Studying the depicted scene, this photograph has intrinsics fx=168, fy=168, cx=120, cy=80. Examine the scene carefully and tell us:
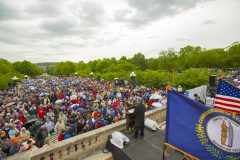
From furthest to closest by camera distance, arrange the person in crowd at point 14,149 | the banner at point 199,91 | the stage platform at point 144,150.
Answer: the banner at point 199,91
the person in crowd at point 14,149
the stage platform at point 144,150

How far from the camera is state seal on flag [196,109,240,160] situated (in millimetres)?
3115

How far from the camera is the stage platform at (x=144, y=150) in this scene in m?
5.34

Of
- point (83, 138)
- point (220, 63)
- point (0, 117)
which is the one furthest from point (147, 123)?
point (220, 63)

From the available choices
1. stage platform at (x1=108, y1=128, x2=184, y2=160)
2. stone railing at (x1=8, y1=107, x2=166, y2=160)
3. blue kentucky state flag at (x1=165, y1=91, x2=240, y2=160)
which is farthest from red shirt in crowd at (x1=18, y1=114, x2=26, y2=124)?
blue kentucky state flag at (x1=165, y1=91, x2=240, y2=160)

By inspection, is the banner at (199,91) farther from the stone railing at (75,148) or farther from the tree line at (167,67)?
the tree line at (167,67)

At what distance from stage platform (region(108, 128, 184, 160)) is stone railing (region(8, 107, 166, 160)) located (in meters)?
0.49

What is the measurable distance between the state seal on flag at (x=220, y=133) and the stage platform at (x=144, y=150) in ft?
7.78

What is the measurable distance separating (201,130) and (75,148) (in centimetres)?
404

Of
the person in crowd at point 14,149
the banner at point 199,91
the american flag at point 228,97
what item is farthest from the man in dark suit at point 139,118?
the banner at point 199,91

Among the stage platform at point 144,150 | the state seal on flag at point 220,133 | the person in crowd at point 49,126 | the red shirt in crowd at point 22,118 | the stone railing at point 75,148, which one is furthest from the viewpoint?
the red shirt in crowd at point 22,118

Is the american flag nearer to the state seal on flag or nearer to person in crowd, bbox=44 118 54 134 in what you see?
the state seal on flag

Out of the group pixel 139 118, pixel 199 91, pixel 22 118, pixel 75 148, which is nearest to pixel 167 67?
pixel 199 91

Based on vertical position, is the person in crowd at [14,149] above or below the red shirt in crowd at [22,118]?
above

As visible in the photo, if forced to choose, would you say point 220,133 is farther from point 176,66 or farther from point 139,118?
point 176,66
